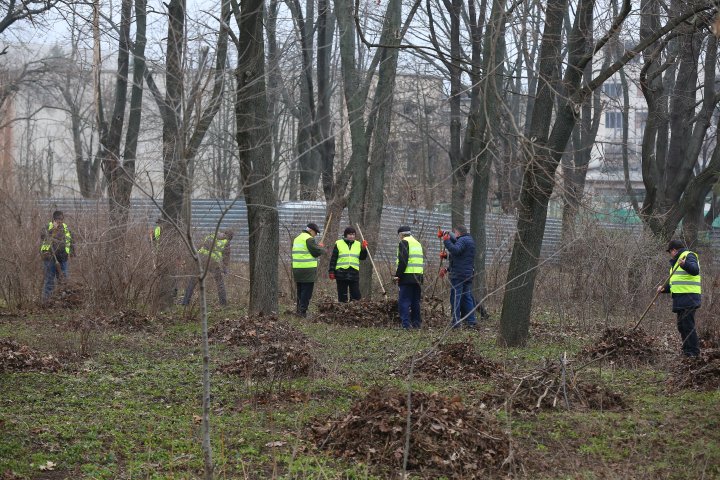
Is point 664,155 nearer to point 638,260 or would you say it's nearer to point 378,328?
point 638,260

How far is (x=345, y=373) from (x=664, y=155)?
603 inches

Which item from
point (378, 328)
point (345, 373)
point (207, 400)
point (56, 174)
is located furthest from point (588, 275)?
point (56, 174)

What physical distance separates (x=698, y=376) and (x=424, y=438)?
4.50m

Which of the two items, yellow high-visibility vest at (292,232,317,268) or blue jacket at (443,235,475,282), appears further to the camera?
yellow high-visibility vest at (292,232,317,268)

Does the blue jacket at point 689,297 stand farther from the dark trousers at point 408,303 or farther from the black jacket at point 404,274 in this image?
the dark trousers at point 408,303

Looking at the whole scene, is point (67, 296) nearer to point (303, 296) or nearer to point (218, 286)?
point (218, 286)

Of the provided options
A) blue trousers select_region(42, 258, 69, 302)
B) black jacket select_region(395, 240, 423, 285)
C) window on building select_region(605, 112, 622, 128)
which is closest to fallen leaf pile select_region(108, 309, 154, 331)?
blue trousers select_region(42, 258, 69, 302)

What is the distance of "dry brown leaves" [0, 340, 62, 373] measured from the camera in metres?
10.1

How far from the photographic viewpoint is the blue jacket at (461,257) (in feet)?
50.4

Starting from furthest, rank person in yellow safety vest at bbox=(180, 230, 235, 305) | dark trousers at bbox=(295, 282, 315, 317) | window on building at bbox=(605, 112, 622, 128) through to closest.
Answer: window on building at bbox=(605, 112, 622, 128)
dark trousers at bbox=(295, 282, 315, 317)
person in yellow safety vest at bbox=(180, 230, 235, 305)

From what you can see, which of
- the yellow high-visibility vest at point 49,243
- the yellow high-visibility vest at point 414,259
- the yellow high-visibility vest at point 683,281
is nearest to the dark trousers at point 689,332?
the yellow high-visibility vest at point 683,281

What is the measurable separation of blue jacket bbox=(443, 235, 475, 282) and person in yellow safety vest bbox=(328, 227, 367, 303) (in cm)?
240

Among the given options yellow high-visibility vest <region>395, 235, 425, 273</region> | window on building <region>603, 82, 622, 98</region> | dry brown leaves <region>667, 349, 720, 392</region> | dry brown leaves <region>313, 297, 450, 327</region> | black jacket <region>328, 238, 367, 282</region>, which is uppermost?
window on building <region>603, 82, 622, 98</region>

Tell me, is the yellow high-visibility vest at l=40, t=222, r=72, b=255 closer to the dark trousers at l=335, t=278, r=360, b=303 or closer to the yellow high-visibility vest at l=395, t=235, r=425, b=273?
the dark trousers at l=335, t=278, r=360, b=303
